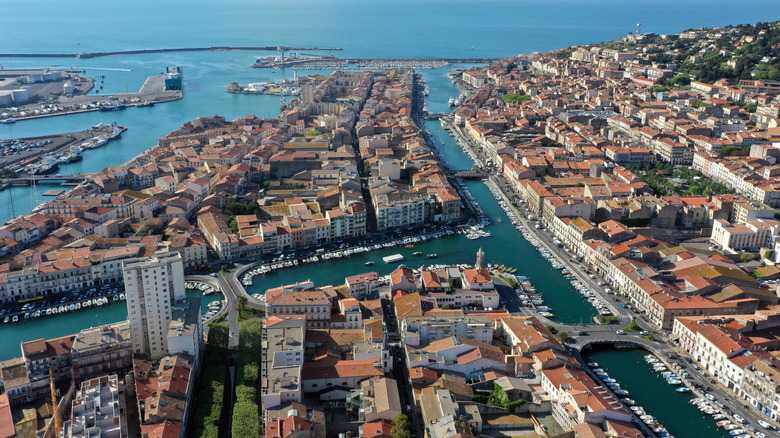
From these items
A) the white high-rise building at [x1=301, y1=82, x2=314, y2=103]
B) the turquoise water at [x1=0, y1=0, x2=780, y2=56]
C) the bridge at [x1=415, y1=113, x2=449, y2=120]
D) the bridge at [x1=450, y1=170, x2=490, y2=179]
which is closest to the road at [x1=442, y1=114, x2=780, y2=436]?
the bridge at [x1=450, y1=170, x2=490, y2=179]

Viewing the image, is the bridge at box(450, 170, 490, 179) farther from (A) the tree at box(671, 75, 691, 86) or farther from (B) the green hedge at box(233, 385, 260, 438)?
(A) the tree at box(671, 75, 691, 86)

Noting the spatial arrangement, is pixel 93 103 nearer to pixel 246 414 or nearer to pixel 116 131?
pixel 116 131

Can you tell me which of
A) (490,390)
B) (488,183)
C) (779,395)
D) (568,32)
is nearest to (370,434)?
(490,390)

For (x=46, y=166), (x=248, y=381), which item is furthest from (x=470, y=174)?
(x=46, y=166)

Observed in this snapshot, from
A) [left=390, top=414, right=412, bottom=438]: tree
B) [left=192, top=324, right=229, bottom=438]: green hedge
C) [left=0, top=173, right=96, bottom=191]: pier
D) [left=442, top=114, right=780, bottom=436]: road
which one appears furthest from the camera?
[left=0, top=173, right=96, bottom=191]: pier

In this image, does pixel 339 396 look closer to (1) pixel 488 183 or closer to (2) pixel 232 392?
(2) pixel 232 392

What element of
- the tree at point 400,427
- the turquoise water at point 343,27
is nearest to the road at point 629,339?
the tree at point 400,427
